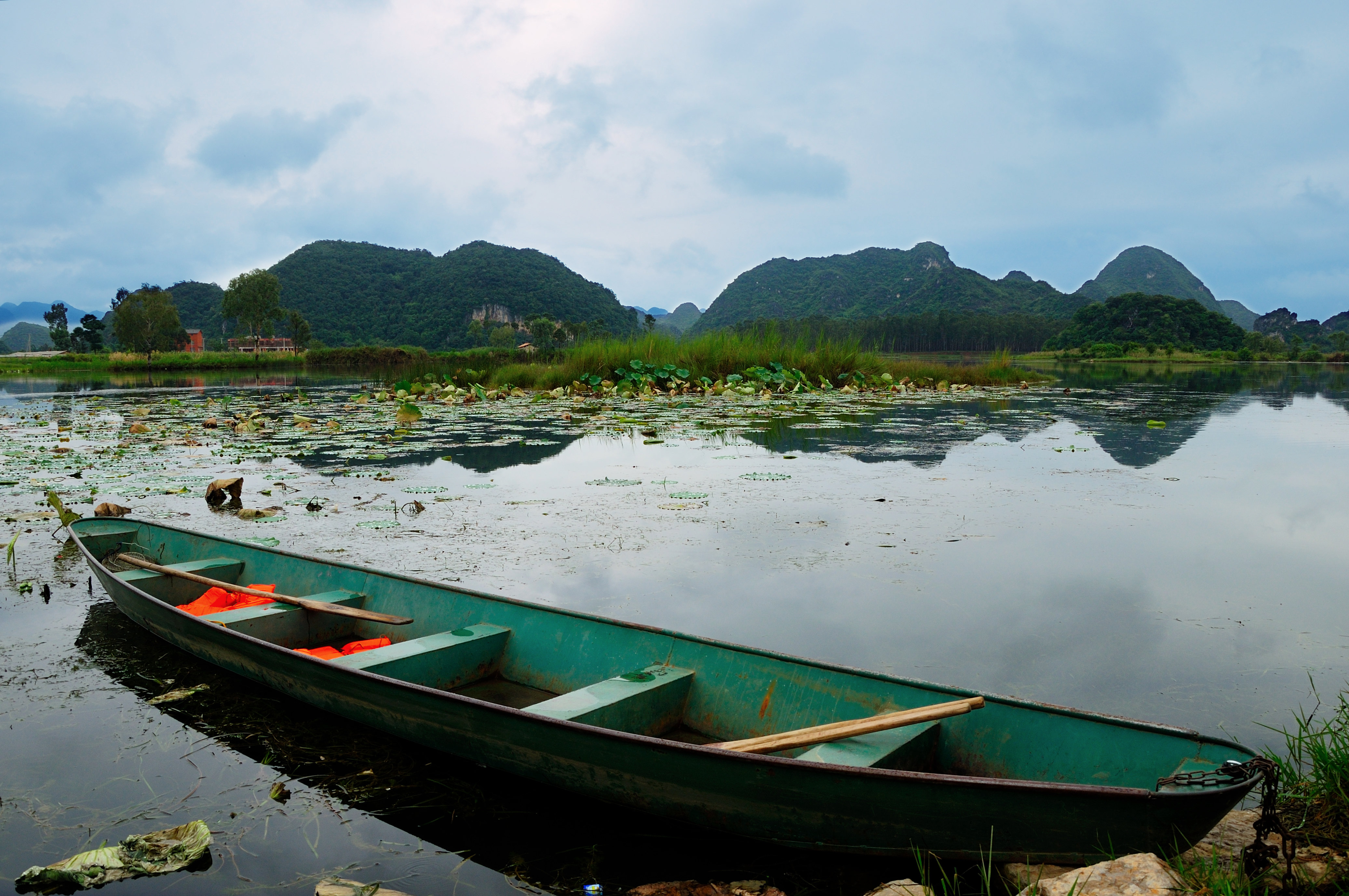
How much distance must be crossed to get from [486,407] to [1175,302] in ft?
210

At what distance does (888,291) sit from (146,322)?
3086 inches

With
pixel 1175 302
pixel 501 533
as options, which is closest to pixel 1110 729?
pixel 501 533

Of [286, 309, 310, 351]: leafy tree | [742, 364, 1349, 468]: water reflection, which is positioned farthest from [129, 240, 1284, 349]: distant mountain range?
[742, 364, 1349, 468]: water reflection

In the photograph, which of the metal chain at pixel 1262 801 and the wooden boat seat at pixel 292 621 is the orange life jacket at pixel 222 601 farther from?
the metal chain at pixel 1262 801

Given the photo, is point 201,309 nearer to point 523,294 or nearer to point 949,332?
point 523,294

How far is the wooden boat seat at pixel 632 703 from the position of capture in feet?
8.11

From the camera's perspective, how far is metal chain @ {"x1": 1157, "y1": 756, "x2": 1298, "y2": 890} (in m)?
1.66

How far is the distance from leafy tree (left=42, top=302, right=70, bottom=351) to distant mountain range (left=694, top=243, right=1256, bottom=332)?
6326 centimetres

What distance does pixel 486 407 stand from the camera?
15.2m

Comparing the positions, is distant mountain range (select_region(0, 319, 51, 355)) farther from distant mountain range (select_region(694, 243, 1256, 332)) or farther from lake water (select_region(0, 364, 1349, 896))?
lake water (select_region(0, 364, 1349, 896))

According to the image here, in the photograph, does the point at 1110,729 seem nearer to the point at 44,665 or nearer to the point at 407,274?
the point at 44,665

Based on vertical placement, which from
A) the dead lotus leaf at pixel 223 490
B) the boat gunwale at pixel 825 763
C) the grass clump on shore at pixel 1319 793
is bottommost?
the grass clump on shore at pixel 1319 793

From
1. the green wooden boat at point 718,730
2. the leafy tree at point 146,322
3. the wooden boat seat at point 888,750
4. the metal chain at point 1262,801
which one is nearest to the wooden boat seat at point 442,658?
the green wooden boat at point 718,730

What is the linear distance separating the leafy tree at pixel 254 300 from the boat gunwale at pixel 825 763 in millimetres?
67667
